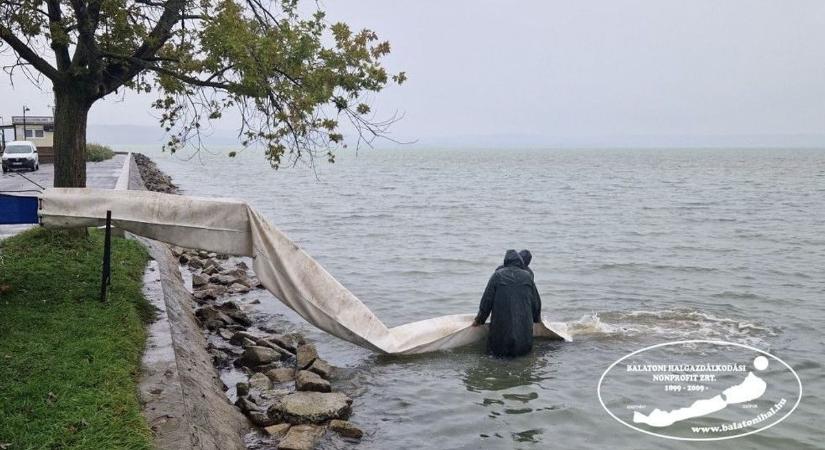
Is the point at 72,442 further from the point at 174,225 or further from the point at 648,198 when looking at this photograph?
the point at 648,198

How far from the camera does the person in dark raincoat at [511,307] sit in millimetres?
9930

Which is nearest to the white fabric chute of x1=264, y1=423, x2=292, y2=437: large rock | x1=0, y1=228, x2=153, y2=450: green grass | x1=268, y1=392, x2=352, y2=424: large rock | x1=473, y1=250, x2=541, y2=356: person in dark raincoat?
x1=0, y1=228, x2=153, y2=450: green grass

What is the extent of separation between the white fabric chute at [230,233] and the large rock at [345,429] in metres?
2.23

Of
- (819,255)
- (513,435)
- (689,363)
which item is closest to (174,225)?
(513,435)

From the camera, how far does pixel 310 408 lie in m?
8.21

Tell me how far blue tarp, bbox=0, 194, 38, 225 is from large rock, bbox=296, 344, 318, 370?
3.82 meters

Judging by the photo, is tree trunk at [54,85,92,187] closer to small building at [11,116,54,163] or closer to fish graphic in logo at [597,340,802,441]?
fish graphic in logo at [597,340,802,441]

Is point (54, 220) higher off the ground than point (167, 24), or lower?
lower

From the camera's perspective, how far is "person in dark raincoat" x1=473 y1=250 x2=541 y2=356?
32.6ft

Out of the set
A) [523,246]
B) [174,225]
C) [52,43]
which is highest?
[52,43]

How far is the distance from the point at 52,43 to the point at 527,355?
8.61 meters

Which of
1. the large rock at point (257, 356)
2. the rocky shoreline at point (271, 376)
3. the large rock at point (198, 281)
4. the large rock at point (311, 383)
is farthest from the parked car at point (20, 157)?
the large rock at point (311, 383)

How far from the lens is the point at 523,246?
81.8 feet

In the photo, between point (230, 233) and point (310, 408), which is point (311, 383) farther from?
point (230, 233)
